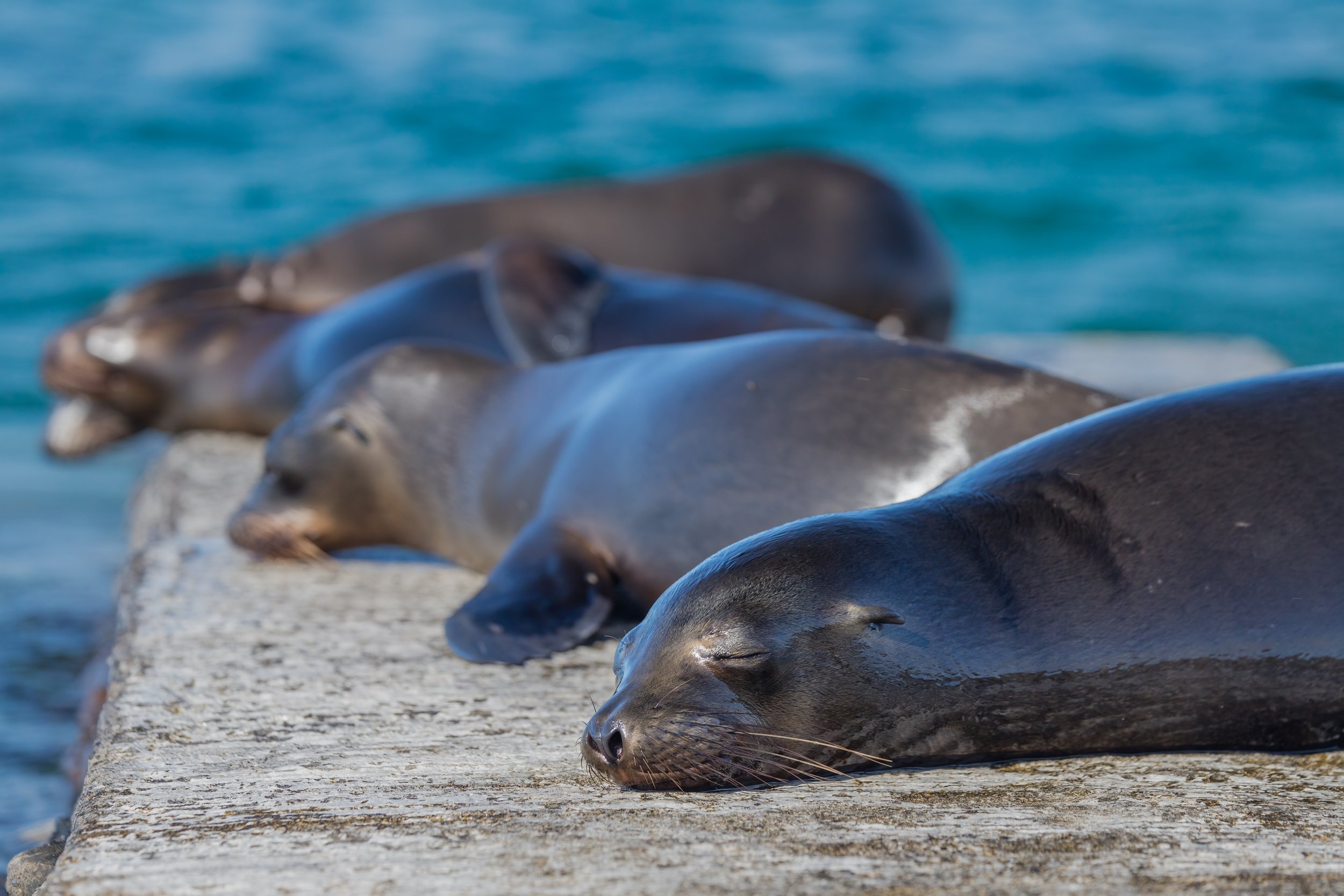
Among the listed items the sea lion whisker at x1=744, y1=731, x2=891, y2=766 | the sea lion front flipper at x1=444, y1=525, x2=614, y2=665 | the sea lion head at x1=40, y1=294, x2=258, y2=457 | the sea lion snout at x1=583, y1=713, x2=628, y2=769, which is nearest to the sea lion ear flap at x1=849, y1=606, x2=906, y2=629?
the sea lion whisker at x1=744, y1=731, x2=891, y2=766

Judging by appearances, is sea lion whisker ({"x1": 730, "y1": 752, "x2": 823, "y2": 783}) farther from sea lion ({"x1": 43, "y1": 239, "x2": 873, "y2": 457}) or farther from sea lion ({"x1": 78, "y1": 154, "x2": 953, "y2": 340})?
sea lion ({"x1": 78, "y1": 154, "x2": 953, "y2": 340})

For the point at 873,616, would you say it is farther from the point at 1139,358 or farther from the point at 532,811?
the point at 1139,358

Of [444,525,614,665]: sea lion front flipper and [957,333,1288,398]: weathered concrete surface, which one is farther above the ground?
[444,525,614,665]: sea lion front flipper

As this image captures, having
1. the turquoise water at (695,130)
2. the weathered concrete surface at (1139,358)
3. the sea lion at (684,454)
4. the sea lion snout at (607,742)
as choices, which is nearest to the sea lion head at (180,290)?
the turquoise water at (695,130)

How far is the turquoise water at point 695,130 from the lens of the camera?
40.4 feet

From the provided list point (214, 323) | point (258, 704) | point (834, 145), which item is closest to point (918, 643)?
point (258, 704)

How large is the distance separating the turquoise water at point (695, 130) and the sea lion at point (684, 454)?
3.40 meters

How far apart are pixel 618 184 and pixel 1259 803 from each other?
5.17 meters

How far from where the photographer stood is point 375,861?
2316 millimetres

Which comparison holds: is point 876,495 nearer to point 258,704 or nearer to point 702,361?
point 702,361

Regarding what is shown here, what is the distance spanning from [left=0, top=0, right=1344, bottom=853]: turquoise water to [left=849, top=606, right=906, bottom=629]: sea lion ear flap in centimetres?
503

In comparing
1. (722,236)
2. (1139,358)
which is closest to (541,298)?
(722,236)

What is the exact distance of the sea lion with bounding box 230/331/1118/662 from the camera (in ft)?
11.0

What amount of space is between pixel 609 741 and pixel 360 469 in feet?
6.92
